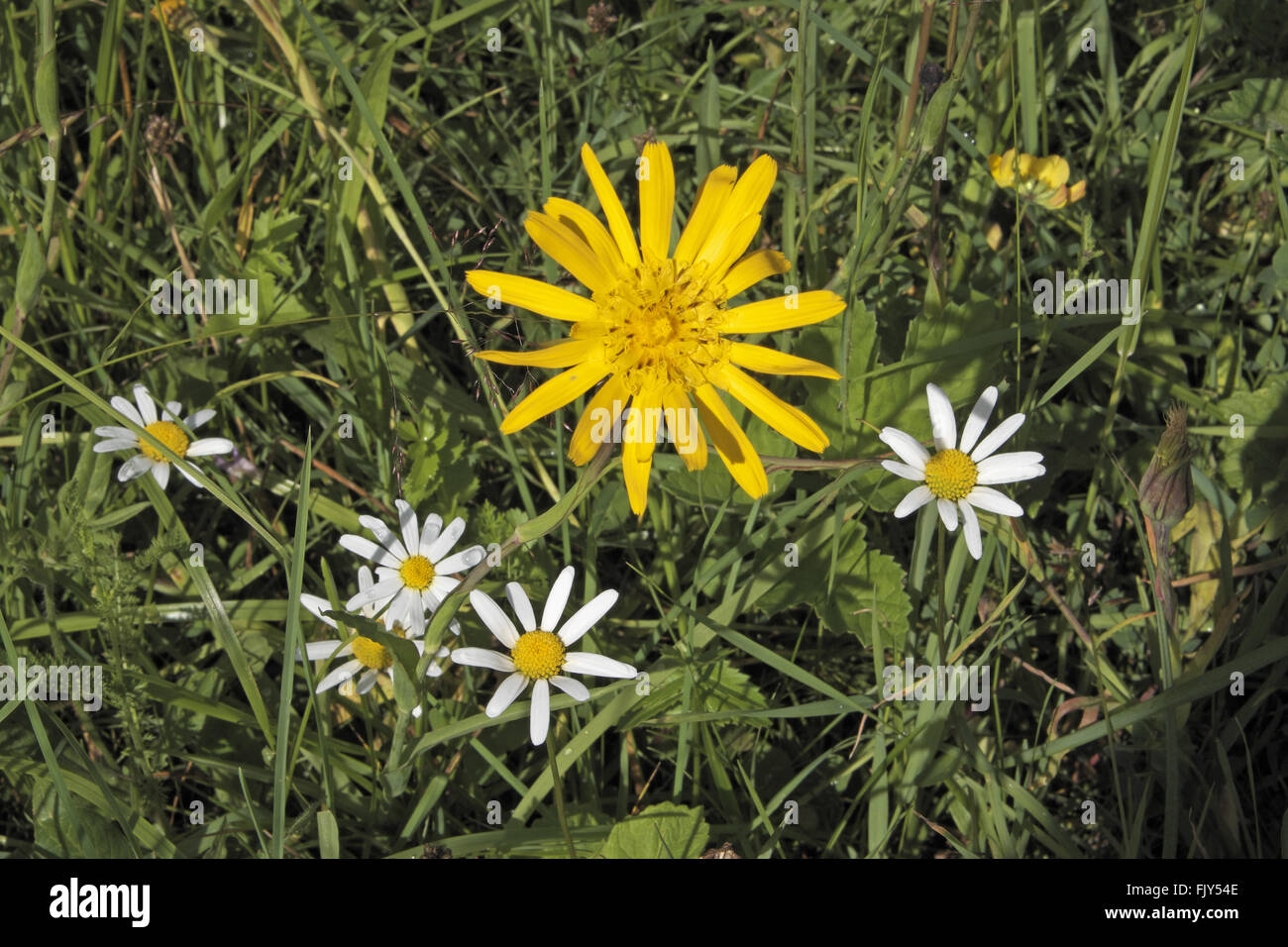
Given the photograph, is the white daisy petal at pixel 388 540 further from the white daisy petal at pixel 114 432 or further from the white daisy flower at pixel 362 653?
the white daisy petal at pixel 114 432

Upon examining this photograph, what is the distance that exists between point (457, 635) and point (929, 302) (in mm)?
1895

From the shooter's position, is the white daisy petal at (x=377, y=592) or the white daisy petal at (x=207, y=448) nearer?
the white daisy petal at (x=377, y=592)

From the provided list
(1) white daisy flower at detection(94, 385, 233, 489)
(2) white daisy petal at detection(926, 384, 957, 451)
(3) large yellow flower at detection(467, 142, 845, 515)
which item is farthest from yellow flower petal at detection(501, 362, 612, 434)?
(1) white daisy flower at detection(94, 385, 233, 489)

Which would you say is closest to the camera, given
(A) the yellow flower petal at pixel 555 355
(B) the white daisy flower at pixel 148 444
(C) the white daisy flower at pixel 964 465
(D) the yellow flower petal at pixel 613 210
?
(A) the yellow flower petal at pixel 555 355

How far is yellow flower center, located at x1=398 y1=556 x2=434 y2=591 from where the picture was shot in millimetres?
3037

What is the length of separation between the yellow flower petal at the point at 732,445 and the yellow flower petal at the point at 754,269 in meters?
0.28

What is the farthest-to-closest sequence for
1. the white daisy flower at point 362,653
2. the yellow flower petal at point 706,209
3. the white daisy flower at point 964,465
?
the white daisy flower at point 362,653, the white daisy flower at point 964,465, the yellow flower petal at point 706,209

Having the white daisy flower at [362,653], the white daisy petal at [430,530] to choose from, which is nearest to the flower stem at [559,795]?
the white daisy flower at [362,653]

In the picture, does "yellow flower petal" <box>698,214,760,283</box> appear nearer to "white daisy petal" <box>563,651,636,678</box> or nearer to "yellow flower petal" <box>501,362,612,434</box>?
"yellow flower petal" <box>501,362,612,434</box>

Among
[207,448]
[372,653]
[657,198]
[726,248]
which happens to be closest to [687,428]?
[726,248]

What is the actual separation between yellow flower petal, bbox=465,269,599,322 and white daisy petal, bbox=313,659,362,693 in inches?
48.0

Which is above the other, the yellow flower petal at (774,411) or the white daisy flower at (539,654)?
the yellow flower petal at (774,411)

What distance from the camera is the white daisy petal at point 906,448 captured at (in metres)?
2.88
